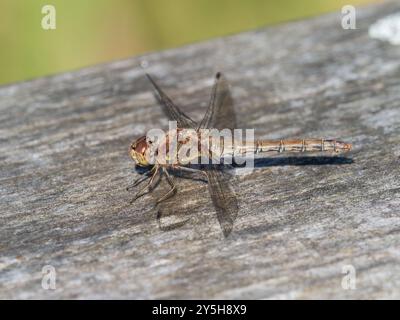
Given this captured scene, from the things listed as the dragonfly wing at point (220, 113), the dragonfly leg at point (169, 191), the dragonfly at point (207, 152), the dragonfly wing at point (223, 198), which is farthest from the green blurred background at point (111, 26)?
the dragonfly wing at point (223, 198)

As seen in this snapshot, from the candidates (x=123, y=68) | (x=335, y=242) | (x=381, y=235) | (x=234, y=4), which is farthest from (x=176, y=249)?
(x=234, y=4)

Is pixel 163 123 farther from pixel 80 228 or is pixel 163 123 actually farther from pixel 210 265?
pixel 210 265

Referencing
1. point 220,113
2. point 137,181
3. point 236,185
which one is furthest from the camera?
point 220,113

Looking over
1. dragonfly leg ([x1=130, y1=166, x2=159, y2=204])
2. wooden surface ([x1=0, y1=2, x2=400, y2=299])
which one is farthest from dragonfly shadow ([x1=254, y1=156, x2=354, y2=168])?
dragonfly leg ([x1=130, y1=166, x2=159, y2=204])

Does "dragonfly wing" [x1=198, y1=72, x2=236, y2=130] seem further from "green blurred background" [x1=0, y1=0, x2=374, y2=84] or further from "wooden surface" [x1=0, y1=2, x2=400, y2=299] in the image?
"green blurred background" [x1=0, y1=0, x2=374, y2=84]

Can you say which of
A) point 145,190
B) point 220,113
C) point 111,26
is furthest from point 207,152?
point 111,26

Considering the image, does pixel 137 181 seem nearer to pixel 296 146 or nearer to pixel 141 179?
pixel 141 179

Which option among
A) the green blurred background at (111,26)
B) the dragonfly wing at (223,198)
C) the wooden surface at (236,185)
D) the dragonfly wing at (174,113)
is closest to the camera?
the wooden surface at (236,185)

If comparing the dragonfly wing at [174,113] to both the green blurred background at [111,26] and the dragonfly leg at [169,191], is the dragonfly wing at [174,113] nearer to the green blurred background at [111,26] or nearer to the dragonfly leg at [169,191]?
the dragonfly leg at [169,191]
